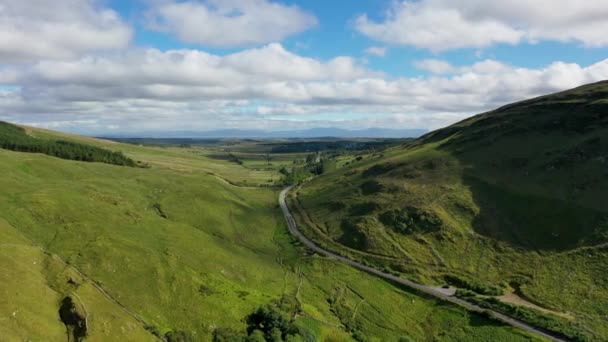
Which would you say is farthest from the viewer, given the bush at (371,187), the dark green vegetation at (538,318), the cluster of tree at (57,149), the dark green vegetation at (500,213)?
the cluster of tree at (57,149)

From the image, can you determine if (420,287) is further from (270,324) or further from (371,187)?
(371,187)

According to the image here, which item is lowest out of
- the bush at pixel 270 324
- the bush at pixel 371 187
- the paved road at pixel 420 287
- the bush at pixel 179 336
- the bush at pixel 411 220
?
the paved road at pixel 420 287

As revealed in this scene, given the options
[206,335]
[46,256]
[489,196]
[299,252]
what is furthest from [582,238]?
[46,256]

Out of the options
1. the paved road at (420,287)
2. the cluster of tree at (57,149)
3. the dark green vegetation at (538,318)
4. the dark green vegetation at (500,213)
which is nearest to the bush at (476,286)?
Result: the dark green vegetation at (500,213)

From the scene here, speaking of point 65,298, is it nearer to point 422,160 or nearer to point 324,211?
point 324,211

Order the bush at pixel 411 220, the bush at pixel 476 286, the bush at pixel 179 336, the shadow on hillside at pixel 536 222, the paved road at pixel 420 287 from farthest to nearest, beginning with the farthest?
the bush at pixel 411 220
the shadow on hillside at pixel 536 222
the bush at pixel 476 286
the paved road at pixel 420 287
the bush at pixel 179 336

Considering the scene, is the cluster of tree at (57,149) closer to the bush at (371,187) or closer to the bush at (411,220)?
the bush at (371,187)
